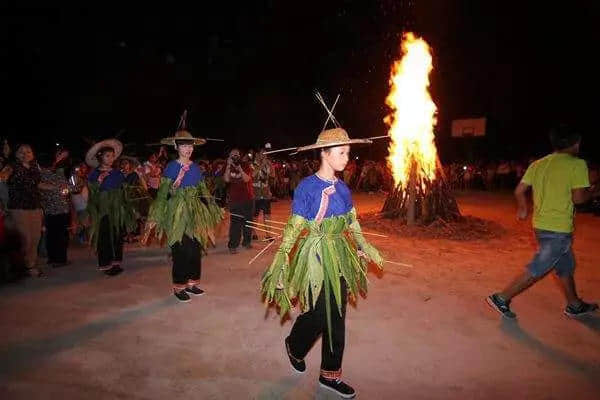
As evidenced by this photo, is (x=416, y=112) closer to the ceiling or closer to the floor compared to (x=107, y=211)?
closer to the ceiling

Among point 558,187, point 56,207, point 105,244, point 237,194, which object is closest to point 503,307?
point 558,187

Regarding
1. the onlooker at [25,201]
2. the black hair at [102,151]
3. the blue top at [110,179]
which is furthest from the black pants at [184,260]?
the onlooker at [25,201]

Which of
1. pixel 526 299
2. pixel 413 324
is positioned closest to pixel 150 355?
pixel 413 324

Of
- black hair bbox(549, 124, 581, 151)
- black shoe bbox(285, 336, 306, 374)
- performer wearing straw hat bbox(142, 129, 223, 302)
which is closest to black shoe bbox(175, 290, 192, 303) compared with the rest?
performer wearing straw hat bbox(142, 129, 223, 302)

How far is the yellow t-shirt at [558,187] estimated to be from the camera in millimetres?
4559

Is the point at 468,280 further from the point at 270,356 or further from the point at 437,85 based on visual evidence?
the point at 437,85

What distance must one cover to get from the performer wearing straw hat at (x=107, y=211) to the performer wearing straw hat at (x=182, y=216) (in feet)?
4.32

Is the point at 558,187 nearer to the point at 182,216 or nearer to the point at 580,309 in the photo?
the point at 580,309

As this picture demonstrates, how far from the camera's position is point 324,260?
11.5 feet

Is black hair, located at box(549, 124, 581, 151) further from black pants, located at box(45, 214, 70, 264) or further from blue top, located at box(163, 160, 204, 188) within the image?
black pants, located at box(45, 214, 70, 264)

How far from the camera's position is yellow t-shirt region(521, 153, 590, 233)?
4559 millimetres

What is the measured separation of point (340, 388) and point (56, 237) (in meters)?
5.39

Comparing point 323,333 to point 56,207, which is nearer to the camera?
point 323,333

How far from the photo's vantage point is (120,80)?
23.6m
